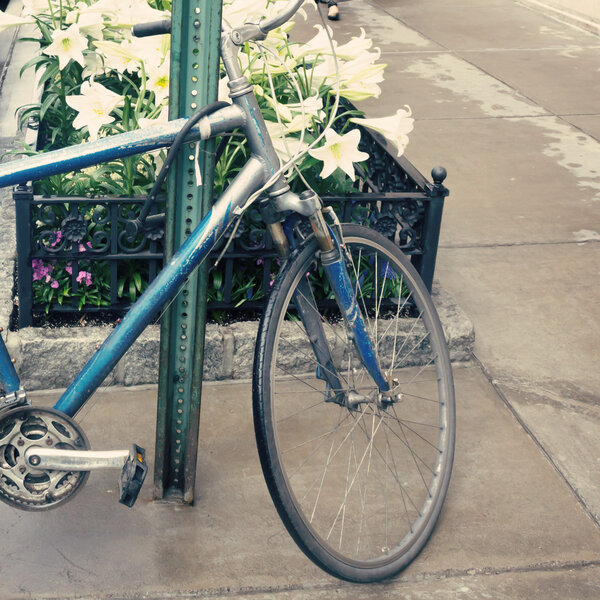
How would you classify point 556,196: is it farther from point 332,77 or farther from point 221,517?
point 221,517

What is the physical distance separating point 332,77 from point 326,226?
137 cm

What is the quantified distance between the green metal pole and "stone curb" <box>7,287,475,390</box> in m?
0.65

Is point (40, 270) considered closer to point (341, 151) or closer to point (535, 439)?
point (341, 151)

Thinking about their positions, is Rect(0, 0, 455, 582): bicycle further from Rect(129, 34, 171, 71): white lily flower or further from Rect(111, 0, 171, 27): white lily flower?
Rect(111, 0, 171, 27): white lily flower

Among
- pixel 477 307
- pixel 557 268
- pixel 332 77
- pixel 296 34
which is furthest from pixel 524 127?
pixel 296 34

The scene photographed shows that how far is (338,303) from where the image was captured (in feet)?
8.58

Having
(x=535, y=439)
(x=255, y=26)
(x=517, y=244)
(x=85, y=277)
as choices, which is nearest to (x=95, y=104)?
(x=85, y=277)

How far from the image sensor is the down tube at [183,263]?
2391 mm

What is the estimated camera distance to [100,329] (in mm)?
3422

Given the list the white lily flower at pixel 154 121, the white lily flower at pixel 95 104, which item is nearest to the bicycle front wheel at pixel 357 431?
the white lily flower at pixel 154 121

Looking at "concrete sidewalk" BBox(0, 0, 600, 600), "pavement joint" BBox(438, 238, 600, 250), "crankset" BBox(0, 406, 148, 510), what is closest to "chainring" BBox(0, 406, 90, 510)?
"crankset" BBox(0, 406, 148, 510)

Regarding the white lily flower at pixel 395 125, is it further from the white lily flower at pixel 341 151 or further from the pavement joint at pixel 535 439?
the pavement joint at pixel 535 439

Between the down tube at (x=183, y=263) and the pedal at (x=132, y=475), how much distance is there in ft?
0.67

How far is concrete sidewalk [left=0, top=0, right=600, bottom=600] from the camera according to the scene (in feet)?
8.62
